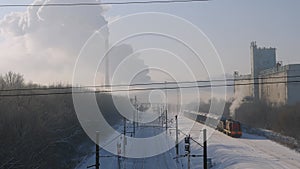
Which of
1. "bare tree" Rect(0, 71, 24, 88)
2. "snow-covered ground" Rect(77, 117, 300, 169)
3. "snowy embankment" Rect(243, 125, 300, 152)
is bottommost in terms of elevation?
"snow-covered ground" Rect(77, 117, 300, 169)

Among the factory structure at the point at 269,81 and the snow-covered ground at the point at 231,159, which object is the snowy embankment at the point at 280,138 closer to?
the snow-covered ground at the point at 231,159

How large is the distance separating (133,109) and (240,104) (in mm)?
23961

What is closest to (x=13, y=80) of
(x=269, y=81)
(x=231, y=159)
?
(x=231, y=159)

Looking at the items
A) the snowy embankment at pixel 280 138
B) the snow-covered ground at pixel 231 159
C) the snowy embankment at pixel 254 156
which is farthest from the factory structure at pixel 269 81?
the snow-covered ground at pixel 231 159

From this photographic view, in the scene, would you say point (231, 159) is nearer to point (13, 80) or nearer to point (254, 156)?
point (254, 156)

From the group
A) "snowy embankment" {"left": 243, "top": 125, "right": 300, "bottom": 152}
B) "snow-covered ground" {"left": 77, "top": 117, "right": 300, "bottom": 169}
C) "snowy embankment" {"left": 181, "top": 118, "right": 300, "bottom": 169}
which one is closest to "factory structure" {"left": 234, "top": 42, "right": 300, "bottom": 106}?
"snowy embankment" {"left": 243, "top": 125, "right": 300, "bottom": 152}

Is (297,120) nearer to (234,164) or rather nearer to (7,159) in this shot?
(234,164)

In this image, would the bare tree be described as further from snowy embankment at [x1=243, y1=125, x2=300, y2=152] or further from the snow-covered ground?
snowy embankment at [x1=243, y1=125, x2=300, y2=152]

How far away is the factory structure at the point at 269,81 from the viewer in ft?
202

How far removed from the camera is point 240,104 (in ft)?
243

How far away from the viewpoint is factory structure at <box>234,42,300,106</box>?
202 feet

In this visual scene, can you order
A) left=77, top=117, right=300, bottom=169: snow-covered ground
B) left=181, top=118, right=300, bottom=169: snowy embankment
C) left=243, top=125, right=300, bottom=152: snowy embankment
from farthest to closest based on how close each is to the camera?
1. left=243, top=125, right=300, bottom=152: snowy embankment
2. left=77, top=117, right=300, bottom=169: snow-covered ground
3. left=181, top=118, right=300, bottom=169: snowy embankment

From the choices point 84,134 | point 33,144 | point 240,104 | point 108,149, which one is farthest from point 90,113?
point 240,104

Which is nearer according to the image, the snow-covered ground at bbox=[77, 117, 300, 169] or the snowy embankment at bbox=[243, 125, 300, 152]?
the snow-covered ground at bbox=[77, 117, 300, 169]
